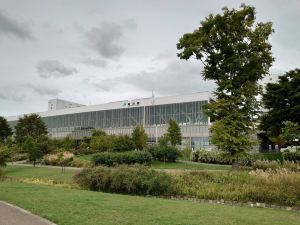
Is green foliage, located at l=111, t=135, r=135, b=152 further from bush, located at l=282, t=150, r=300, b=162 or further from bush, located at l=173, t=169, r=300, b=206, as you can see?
bush, located at l=173, t=169, r=300, b=206

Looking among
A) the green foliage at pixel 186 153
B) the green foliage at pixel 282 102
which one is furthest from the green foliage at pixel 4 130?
the green foliage at pixel 282 102

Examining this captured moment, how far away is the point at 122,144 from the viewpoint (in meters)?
40.2

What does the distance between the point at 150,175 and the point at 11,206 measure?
664cm

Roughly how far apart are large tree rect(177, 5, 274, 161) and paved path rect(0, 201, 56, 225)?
15516 mm

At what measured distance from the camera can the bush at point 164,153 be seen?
105 ft

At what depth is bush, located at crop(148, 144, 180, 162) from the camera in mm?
32156

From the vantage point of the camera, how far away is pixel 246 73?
77.9 feet

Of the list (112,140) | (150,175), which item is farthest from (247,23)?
(112,140)

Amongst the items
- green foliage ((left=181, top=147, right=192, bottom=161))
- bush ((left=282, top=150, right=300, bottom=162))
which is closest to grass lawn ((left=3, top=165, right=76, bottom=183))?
green foliage ((left=181, top=147, right=192, bottom=161))

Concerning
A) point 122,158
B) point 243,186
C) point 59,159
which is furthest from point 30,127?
point 243,186

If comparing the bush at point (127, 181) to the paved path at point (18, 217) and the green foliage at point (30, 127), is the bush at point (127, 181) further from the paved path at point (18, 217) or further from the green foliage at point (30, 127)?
the green foliage at point (30, 127)


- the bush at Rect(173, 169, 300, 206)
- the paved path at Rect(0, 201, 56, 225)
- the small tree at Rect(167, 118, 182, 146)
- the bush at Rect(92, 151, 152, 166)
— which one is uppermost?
the small tree at Rect(167, 118, 182, 146)

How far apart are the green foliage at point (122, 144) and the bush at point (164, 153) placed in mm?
7731

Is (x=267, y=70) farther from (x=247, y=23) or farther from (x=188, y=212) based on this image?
(x=188, y=212)
